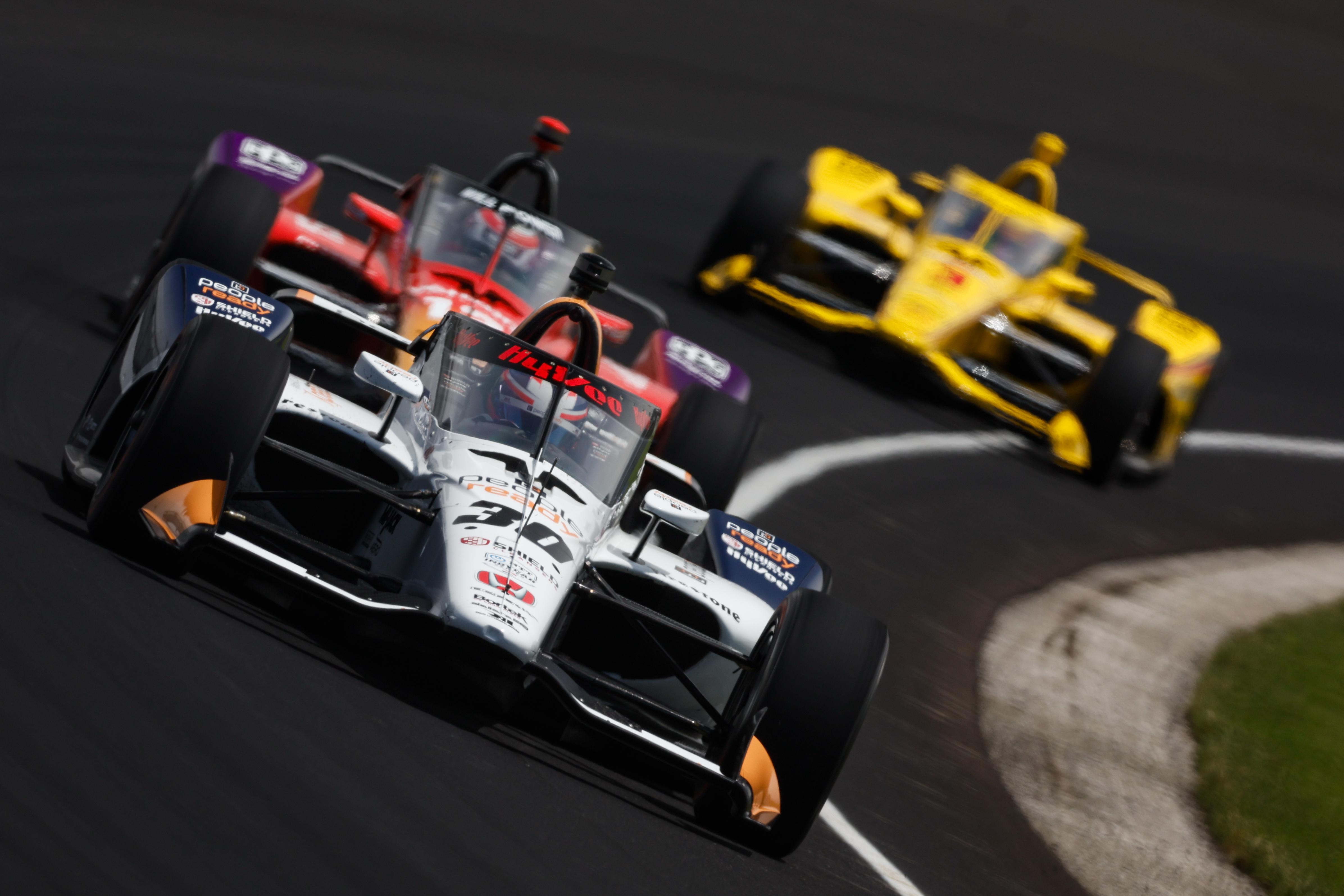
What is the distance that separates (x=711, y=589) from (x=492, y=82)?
12080mm

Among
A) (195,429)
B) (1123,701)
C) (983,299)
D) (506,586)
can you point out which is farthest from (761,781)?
(983,299)

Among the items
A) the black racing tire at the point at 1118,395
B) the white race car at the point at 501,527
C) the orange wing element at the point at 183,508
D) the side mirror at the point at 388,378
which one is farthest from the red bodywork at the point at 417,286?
the black racing tire at the point at 1118,395

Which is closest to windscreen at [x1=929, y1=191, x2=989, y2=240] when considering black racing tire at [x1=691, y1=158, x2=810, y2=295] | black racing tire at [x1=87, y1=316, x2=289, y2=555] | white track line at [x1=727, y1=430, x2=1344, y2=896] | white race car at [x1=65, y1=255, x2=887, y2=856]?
black racing tire at [x1=691, y1=158, x2=810, y2=295]

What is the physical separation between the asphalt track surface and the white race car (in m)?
0.29

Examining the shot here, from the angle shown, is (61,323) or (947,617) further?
(947,617)

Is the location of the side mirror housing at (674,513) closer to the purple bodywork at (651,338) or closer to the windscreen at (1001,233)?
the purple bodywork at (651,338)

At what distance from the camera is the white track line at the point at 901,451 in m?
11.7

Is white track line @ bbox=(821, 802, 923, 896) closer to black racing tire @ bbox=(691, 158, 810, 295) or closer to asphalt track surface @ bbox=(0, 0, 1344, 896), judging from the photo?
asphalt track surface @ bbox=(0, 0, 1344, 896)

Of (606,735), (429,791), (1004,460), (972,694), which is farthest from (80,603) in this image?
(1004,460)

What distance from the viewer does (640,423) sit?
26.2 feet

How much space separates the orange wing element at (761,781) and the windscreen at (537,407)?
5.00 ft

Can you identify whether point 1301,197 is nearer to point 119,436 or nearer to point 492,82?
point 492,82

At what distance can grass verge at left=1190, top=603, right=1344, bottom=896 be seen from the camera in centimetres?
845

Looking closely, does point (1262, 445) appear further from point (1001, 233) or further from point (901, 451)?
point (901, 451)
